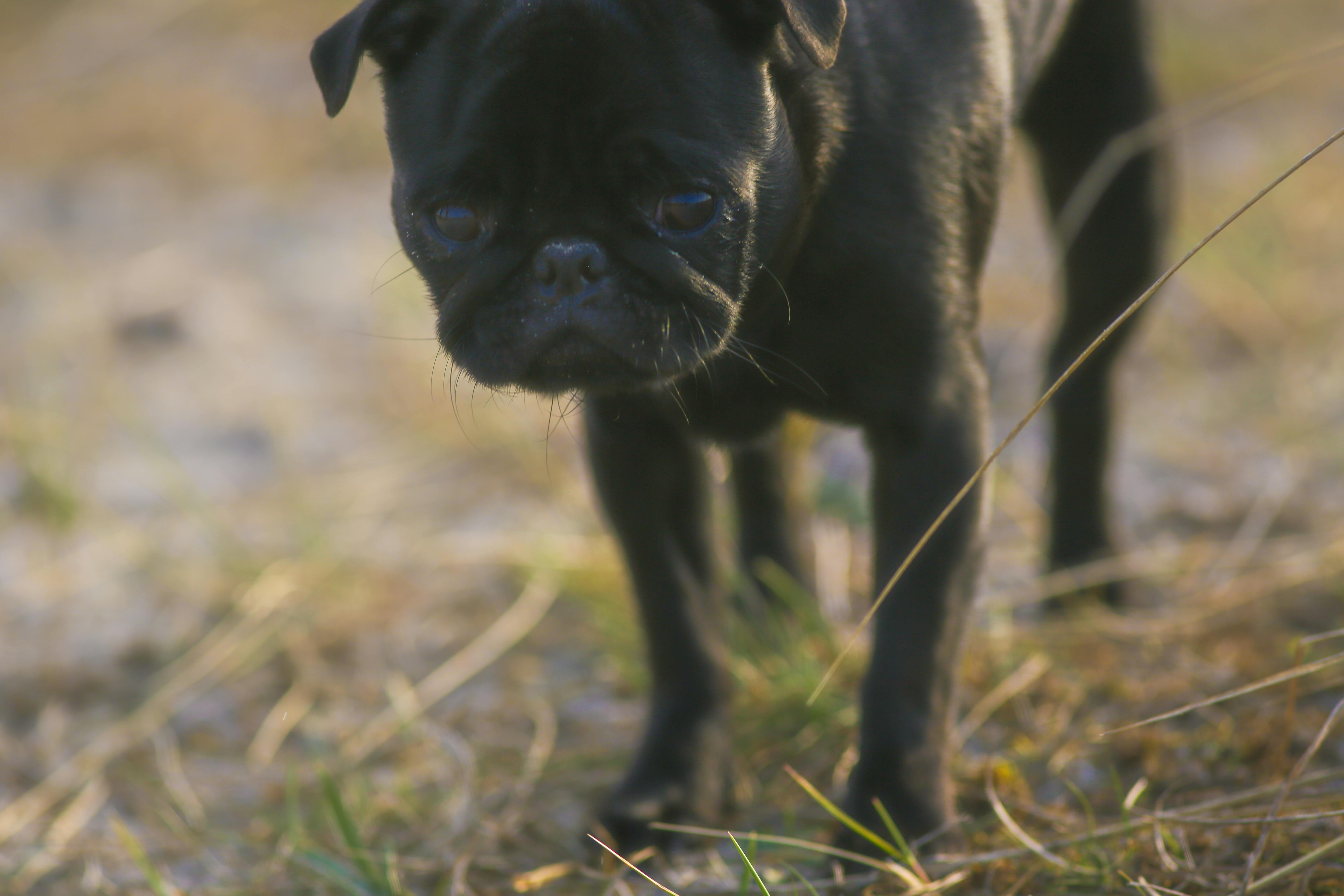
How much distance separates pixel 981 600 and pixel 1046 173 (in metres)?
0.96

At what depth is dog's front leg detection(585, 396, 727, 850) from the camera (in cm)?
200

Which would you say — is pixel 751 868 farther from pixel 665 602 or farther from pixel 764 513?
pixel 764 513

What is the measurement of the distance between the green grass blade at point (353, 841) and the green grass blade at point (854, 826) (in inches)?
25.2

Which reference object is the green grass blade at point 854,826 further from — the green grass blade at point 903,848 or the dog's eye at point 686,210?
the dog's eye at point 686,210

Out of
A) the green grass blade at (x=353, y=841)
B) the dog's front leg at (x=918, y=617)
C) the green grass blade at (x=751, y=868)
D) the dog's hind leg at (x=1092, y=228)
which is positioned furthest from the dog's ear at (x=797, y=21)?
the green grass blade at (x=353, y=841)

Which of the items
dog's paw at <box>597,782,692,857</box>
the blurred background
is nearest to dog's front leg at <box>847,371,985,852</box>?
the blurred background

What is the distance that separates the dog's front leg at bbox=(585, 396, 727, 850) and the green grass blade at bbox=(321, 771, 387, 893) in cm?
40

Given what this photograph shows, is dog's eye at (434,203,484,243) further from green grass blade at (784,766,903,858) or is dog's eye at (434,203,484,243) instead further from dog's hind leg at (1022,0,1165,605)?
dog's hind leg at (1022,0,1165,605)

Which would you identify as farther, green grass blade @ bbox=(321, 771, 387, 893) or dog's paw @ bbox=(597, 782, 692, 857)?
dog's paw @ bbox=(597, 782, 692, 857)

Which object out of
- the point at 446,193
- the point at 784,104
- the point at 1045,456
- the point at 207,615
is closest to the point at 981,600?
the point at 1045,456

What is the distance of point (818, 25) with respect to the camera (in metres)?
1.48

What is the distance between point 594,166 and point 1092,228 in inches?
58.9

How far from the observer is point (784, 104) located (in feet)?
5.38

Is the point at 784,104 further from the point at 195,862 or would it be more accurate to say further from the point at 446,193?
the point at 195,862
